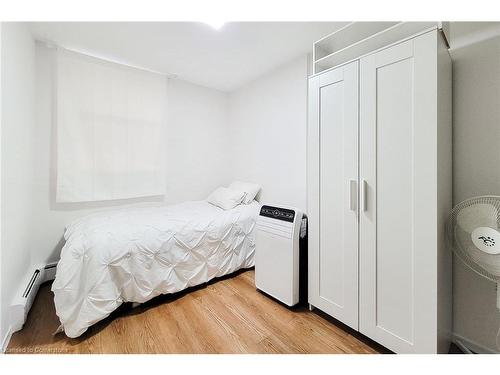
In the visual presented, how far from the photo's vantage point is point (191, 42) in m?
2.18

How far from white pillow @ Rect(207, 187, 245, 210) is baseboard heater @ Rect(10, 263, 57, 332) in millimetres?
1871

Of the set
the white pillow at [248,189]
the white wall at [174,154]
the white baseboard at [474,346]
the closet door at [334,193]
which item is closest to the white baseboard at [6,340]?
the white wall at [174,154]

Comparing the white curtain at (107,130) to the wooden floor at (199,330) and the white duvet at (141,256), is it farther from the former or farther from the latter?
the wooden floor at (199,330)

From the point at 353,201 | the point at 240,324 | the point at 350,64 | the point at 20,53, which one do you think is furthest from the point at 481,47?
the point at 20,53

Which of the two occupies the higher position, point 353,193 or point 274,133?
point 274,133

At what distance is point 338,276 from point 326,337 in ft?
1.41

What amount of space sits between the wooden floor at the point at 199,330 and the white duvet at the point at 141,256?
0.13 m

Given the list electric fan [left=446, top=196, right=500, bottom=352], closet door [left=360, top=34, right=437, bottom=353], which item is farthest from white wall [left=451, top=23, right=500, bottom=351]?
closet door [left=360, top=34, right=437, bottom=353]

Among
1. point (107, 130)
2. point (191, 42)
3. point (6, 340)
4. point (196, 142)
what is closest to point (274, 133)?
point (196, 142)

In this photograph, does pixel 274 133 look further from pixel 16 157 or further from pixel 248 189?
pixel 16 157

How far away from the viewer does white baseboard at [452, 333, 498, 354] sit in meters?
1.41

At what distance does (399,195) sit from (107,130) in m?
2.94

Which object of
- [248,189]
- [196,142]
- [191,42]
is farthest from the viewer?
[196,142]

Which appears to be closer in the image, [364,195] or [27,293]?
[364,195]
